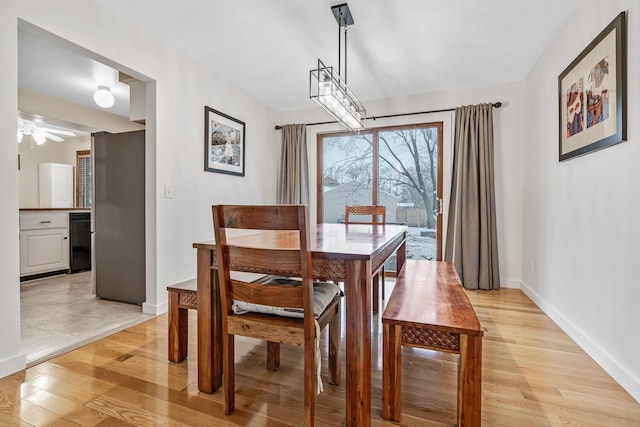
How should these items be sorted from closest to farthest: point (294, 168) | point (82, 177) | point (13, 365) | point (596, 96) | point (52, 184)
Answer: point (13, 365) → point (596, 96) → point (294, 168) → point (52, 184) → point (82, 177)

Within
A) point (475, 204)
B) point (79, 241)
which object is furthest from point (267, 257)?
point (79, 241)

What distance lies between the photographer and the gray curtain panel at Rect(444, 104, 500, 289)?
3.51m

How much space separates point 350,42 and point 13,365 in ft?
10.5

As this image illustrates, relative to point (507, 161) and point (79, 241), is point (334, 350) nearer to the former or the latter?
point (507, 161)

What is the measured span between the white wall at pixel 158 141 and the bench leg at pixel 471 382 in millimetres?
2289

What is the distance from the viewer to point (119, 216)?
9.70 feet

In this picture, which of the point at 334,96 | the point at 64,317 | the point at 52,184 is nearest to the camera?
the point at 334,96

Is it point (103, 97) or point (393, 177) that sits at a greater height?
point (103, 97)

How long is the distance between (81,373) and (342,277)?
158 centimetres

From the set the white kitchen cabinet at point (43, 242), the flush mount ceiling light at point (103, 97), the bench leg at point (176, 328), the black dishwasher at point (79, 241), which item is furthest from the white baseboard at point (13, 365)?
the black dishwasher at point (79, 241)

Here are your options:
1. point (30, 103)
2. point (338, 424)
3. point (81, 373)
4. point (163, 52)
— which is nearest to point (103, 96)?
point (163, 52)

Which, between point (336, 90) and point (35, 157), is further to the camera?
point (35, 157)

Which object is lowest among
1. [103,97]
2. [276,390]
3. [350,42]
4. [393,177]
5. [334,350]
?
[276,390]

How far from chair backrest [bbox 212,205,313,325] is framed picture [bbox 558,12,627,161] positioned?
1.86 m
